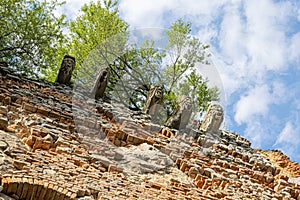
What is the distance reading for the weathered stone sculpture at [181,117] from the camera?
11719mm

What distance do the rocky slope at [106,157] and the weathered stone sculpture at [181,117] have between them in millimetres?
352

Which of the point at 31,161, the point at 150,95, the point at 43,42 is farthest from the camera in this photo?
the point at 43,42

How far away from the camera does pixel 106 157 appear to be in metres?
7.18

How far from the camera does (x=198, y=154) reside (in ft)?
31.8

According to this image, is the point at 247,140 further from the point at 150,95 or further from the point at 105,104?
the point at 105,104

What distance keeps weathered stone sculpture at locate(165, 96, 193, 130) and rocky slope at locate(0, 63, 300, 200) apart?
35 cm

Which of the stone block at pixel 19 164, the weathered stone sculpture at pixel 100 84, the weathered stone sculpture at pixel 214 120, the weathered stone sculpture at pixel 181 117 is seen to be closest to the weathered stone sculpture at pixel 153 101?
the weathered stone sculpture at pixel 181 117

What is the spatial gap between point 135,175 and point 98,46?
12.1 m

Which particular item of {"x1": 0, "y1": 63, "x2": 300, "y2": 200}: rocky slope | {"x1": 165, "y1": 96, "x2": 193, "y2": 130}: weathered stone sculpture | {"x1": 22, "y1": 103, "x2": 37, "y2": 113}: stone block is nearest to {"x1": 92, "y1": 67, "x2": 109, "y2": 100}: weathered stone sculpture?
{"x1": 0, "y1": 63, "x2": 300, "y2": 200}: rocky slope

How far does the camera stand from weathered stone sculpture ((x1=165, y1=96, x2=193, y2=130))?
11.7 metres

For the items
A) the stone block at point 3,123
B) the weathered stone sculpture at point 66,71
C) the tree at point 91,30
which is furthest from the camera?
the tree at point 91,30

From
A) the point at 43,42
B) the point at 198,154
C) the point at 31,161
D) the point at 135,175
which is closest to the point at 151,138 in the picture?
the point at 198,154

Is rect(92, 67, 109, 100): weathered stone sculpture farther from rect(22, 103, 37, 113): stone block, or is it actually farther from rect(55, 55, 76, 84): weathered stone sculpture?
rect(22, 103, 37, 113): stone block

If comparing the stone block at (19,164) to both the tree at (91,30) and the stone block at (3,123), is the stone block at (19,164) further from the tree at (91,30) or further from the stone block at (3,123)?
the tree at (91,30)
